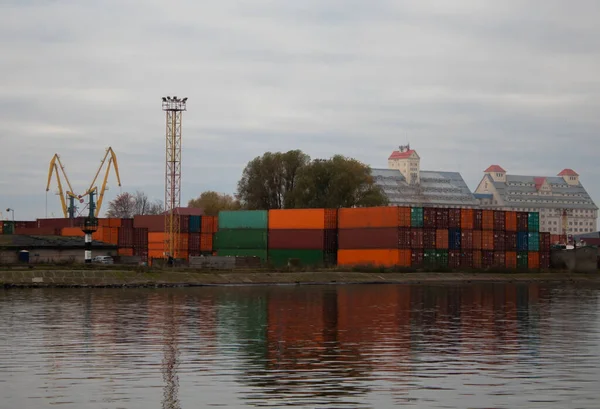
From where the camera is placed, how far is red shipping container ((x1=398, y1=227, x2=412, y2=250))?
92.8 m

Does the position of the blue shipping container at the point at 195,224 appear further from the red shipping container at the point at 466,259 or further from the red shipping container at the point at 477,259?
the red shipping container at the point at 477,259

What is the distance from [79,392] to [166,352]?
7.01 meters

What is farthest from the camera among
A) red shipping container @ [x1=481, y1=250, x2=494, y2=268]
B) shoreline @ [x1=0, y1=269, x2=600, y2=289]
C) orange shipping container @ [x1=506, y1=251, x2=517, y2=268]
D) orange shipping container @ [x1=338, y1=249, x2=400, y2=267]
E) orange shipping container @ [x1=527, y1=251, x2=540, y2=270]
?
orange shipping container @ [x1=527, y1=251, x2=540, y2=270]

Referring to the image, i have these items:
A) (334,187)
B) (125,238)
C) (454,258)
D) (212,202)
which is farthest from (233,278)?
(212,202)

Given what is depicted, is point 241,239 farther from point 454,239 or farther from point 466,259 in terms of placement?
point 466,259

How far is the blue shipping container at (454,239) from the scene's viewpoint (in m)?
96.4

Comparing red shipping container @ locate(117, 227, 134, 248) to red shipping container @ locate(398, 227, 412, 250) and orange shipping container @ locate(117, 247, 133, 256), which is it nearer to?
orange shipping container @ locate(117, 247, 133, 256)

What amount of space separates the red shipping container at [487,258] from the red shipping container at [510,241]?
278 centimetres

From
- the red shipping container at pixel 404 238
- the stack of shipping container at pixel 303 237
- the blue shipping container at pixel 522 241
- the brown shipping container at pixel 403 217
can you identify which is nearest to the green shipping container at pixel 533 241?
the blue shipping container at pixel 522 241

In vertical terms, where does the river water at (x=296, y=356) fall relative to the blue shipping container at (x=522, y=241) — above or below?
below

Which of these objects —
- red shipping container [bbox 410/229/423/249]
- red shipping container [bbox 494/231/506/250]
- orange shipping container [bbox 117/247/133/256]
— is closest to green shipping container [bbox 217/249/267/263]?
orange shipping container [bbox 117/247/133/256]

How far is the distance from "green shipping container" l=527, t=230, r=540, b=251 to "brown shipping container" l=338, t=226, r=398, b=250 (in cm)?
1853

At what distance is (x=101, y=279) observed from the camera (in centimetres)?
7212

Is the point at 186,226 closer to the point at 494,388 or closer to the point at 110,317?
the point at 110,317
